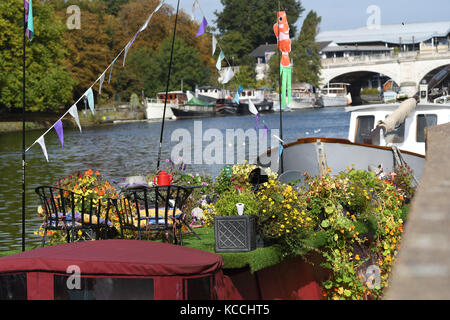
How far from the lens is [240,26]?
12794 cm

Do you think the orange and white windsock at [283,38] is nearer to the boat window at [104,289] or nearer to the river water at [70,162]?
the river water at [70,162]

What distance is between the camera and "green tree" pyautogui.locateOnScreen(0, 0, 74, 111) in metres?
57.6

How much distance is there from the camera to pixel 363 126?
15.3 metres

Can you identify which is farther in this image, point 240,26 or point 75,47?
point 240,26

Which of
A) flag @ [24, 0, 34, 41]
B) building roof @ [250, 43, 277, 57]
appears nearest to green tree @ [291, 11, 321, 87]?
building roof @ [250, 43, 277, 57]

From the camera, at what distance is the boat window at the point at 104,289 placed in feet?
16.8

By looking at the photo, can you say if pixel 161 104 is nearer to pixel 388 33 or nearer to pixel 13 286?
pixel 388 33

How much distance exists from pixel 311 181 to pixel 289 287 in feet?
4.64

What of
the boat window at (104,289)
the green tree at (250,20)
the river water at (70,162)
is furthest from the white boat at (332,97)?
the boat window at (104,289)

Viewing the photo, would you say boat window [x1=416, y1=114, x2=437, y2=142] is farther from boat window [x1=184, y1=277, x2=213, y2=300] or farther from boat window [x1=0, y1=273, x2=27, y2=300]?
boat window [x1=0, y1=273, x2=27, y2=300]

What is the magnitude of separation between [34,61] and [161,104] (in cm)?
2449
